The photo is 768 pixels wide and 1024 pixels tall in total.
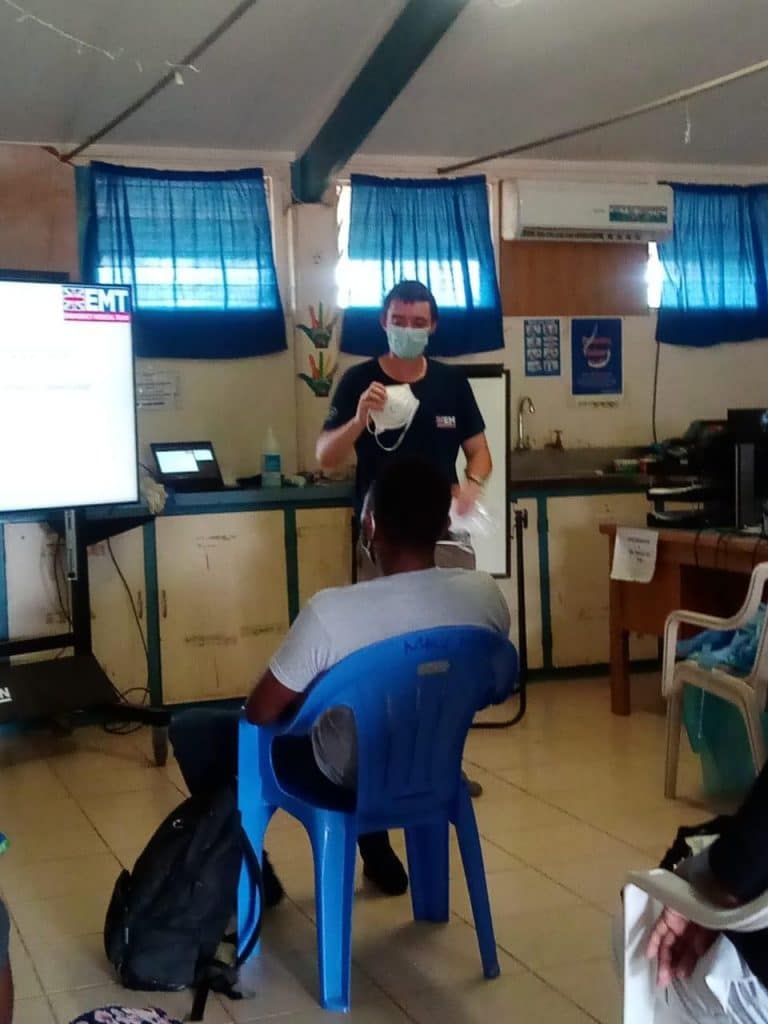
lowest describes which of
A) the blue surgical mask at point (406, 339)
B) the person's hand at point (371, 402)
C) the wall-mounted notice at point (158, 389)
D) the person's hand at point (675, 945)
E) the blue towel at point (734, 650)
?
the blue towel at point (734, 650)

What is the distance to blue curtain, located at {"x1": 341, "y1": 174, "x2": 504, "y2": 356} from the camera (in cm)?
537

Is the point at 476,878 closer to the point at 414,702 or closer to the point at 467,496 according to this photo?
the point at 414,702

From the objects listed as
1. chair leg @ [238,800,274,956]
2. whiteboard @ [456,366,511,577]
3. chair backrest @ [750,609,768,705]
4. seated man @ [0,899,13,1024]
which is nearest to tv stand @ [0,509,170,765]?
whiteboard @ [456,366,511,577]

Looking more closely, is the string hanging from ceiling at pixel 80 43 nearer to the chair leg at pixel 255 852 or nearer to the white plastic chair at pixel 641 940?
the chair leg at pixel 255 852

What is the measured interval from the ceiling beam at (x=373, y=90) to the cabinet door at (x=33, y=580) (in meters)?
1.93

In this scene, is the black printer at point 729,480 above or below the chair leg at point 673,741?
above

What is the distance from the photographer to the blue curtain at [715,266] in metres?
5.89

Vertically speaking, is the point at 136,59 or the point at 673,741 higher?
the point at 136,59

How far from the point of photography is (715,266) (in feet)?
19.5

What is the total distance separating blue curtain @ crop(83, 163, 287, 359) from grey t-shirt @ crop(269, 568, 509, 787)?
306cm

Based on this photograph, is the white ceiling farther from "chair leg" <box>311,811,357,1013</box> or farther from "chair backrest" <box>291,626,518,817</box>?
"chair leg" <box>311,811,357,1013</box>

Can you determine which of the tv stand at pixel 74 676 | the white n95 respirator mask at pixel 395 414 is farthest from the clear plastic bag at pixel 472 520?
the tv stand at pixel 74 676

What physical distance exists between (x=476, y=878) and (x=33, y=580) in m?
2.71

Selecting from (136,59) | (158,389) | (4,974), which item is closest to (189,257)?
(158,389)
